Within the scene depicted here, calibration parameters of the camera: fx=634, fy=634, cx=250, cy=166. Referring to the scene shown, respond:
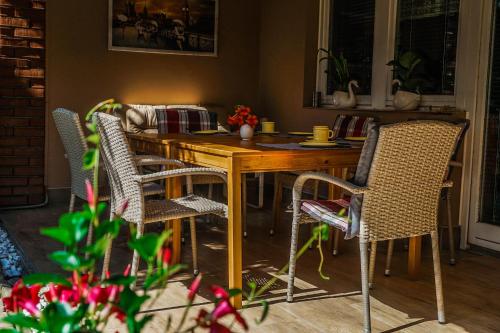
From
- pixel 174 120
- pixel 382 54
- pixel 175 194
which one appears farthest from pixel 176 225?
pixel 382 54

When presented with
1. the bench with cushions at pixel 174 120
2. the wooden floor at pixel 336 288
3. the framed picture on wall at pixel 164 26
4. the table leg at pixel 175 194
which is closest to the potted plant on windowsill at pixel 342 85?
the bench with cushions at pixel 174 120

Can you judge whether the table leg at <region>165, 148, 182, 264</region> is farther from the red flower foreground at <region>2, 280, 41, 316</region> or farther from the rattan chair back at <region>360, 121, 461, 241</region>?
the red flower foreground at <region>2, 280, 41, 316</region>

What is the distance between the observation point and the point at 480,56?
13.2ft

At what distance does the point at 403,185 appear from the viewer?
8.46 ft

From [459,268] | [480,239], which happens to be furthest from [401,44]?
[459,268]

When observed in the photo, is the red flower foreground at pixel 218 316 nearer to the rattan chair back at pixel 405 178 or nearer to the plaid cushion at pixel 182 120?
the rattan chair back at pixel 405 178

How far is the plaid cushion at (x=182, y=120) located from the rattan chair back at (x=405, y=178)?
232cm

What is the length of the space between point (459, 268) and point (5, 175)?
3.53 meters

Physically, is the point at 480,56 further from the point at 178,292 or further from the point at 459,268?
the point at 178,292

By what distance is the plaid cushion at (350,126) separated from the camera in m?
4.66

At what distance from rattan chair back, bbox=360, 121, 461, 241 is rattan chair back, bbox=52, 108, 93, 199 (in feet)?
5.13

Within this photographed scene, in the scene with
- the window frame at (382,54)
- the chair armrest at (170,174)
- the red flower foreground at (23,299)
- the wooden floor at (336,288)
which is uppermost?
the window frame at (382,54)

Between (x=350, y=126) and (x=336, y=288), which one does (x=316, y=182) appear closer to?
(x=350, y=126)

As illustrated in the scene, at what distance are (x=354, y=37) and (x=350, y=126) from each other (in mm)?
1105
